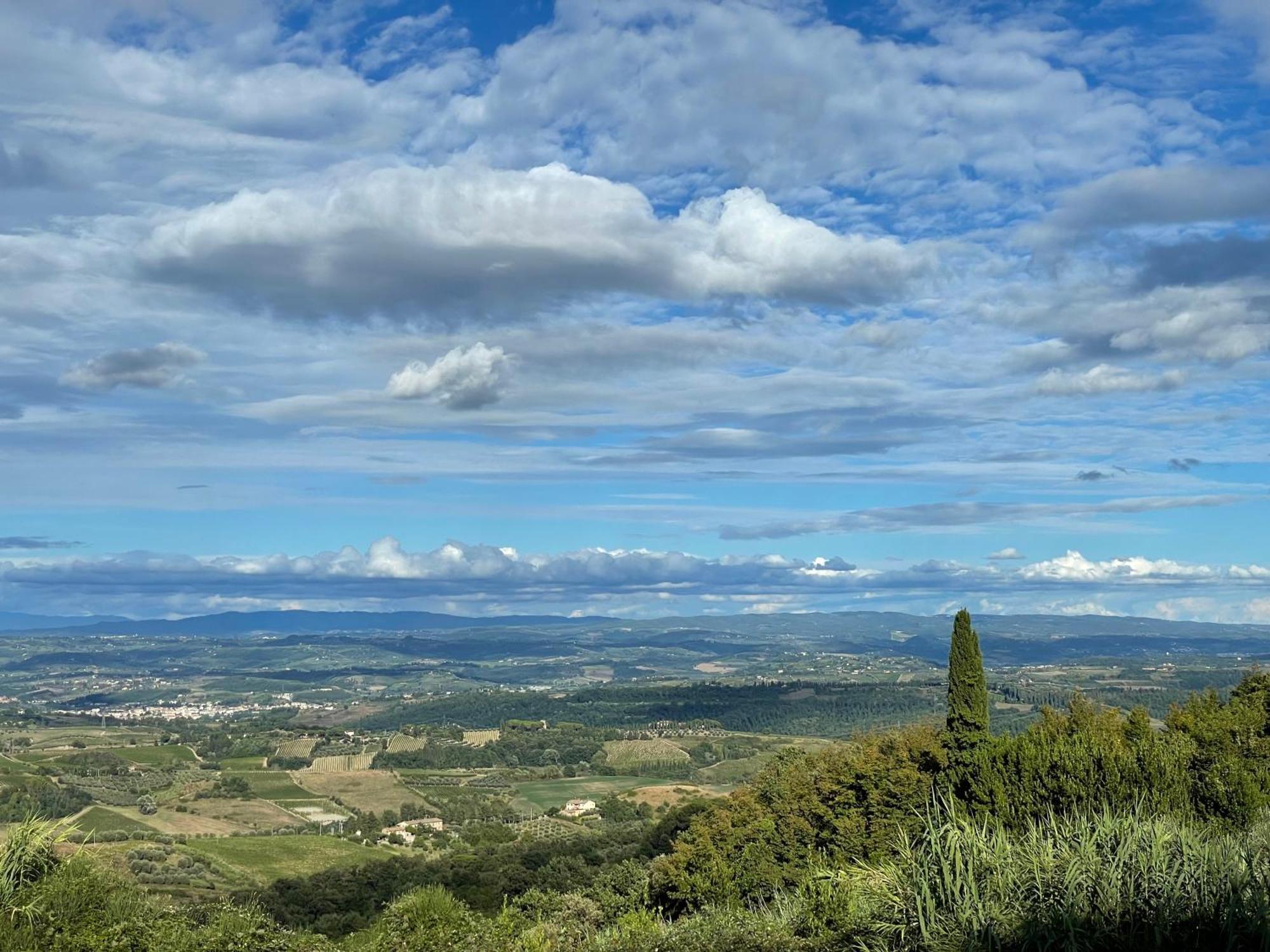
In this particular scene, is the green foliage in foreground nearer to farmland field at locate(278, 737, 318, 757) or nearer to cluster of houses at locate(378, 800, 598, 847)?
cluster of houses at locate(378, 800, 598, 847)

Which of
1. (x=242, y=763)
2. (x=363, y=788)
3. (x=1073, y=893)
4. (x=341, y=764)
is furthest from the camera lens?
(x=341, y=764)

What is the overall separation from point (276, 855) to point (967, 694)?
5742cm

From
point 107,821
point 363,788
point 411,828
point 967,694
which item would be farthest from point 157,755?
point 967,694

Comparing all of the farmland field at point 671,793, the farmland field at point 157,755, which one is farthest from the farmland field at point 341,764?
the farmland field at point 671,793

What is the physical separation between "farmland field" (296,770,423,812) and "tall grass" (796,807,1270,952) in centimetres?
10049

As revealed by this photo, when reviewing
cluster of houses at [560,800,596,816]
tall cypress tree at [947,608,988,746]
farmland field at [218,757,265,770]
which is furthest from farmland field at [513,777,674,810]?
tall cypress tree at [947,608,988,746]

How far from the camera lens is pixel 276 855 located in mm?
79250

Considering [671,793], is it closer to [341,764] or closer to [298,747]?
[341,764]

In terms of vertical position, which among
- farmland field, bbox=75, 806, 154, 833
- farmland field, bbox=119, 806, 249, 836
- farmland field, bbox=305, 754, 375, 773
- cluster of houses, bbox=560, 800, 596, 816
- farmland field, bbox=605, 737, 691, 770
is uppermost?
farmland field, bbox=75, 806, 154, 833

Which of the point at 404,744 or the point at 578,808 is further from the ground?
the point at 578,808

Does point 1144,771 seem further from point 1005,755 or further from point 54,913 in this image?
point 54,913

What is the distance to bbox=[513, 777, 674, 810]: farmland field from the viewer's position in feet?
369

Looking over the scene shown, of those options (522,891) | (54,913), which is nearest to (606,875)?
(522,891)

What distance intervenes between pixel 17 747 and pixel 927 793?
432 ft
